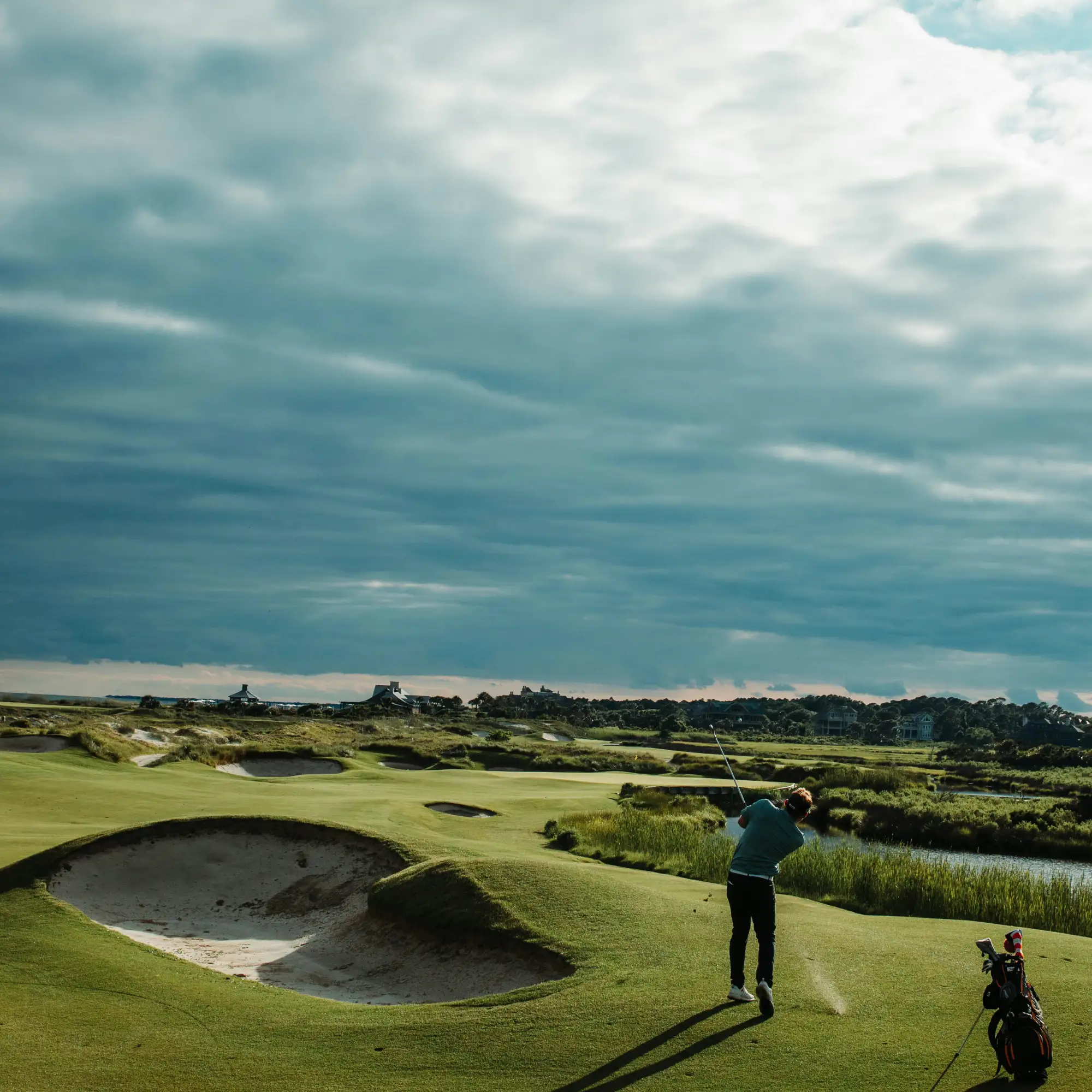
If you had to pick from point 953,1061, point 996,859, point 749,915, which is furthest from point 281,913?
point 996,859

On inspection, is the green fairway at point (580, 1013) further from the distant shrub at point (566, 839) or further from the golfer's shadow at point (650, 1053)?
the distant shrub at point (566, 839)

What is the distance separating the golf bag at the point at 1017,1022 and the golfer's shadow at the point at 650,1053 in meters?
2.41

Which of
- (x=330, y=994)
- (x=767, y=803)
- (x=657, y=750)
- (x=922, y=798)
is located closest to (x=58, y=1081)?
(x=330, y=994)

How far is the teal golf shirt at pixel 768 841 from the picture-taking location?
35.1 ft

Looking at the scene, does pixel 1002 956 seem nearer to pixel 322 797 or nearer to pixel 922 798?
pixel 322 797

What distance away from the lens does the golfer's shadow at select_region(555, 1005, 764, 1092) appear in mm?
8938

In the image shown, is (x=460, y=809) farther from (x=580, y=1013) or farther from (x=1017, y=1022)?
(x=1017, y=1022)

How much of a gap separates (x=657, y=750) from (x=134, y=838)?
98.4 metres

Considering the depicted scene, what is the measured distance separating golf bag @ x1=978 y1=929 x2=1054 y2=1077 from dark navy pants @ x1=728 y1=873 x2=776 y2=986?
2480mm

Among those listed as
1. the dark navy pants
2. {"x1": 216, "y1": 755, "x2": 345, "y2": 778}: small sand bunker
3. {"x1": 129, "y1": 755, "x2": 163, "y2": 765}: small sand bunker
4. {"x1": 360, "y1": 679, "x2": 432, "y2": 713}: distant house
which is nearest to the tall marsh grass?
the dark navy pants

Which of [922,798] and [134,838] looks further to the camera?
[922,798]

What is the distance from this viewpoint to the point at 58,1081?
384 inches

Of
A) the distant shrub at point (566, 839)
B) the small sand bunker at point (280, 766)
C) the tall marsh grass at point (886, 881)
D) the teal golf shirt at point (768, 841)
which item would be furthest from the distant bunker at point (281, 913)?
the small sand bunker at point (280, 766)

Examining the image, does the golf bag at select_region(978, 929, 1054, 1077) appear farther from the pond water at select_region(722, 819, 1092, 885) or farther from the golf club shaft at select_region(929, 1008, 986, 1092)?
the pond water at select_region(722, 819, 1092, 885)
